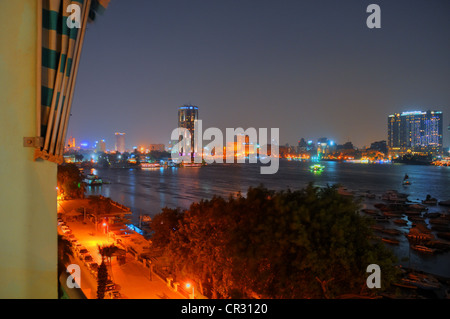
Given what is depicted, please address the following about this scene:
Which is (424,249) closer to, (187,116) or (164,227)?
(164,227)

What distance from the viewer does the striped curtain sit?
1.12m

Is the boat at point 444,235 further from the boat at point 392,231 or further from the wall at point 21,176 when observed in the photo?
the wall at point 21,176

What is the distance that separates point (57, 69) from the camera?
1150 mm

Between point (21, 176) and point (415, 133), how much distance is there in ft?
350

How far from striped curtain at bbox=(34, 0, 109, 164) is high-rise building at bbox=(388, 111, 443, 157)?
101m

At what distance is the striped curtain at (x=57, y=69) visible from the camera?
3.66 ft

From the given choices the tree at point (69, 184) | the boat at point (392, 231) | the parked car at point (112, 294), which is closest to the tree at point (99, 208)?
the parked car at point (112, 294)

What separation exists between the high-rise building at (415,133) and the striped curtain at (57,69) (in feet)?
332

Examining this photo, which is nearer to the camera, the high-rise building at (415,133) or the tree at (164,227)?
Answer: the tree at (164,227)

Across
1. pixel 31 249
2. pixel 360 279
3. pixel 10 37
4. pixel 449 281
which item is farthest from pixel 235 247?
pixel 449 281

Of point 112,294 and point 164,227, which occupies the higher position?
point 164,227

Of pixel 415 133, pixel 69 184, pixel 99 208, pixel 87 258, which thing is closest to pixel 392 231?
pixel 99 208
